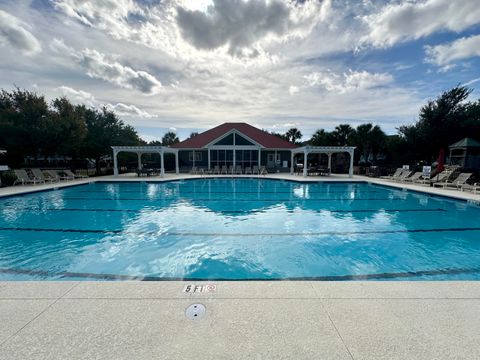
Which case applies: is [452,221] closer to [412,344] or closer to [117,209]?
[412,344]

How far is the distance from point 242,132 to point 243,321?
27.2 metres

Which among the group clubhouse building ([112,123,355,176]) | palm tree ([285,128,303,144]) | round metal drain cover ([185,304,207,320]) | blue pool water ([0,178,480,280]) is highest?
palm tree ([285,128,303,144])

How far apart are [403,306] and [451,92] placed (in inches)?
1109

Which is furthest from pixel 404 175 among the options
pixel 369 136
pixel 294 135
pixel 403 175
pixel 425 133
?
pixel 294 135

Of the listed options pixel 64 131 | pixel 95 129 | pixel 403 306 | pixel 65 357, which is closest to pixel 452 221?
pixel 403 306

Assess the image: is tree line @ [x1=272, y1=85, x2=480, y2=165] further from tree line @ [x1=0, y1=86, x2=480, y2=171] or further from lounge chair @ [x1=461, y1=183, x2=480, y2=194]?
lounge chair @ [x1=461, y1=183, x2=480, y2=194]

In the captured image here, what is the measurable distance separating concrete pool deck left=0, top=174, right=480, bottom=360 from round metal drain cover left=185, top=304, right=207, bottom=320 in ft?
0.17

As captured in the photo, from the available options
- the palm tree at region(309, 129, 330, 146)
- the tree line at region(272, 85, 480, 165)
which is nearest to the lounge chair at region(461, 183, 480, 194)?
the tree line at region(272, 85, 480, 165)

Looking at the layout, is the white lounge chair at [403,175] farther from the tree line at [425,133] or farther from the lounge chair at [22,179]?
the lounge chair at [22,179]

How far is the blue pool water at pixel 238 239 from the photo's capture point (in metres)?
4.38

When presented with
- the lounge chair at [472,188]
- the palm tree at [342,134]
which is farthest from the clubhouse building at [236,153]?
the lounge chair at [472,188]

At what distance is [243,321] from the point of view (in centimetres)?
224

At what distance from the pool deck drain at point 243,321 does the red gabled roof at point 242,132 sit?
23.2 m

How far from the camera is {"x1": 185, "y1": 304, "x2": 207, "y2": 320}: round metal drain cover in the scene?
229cm
